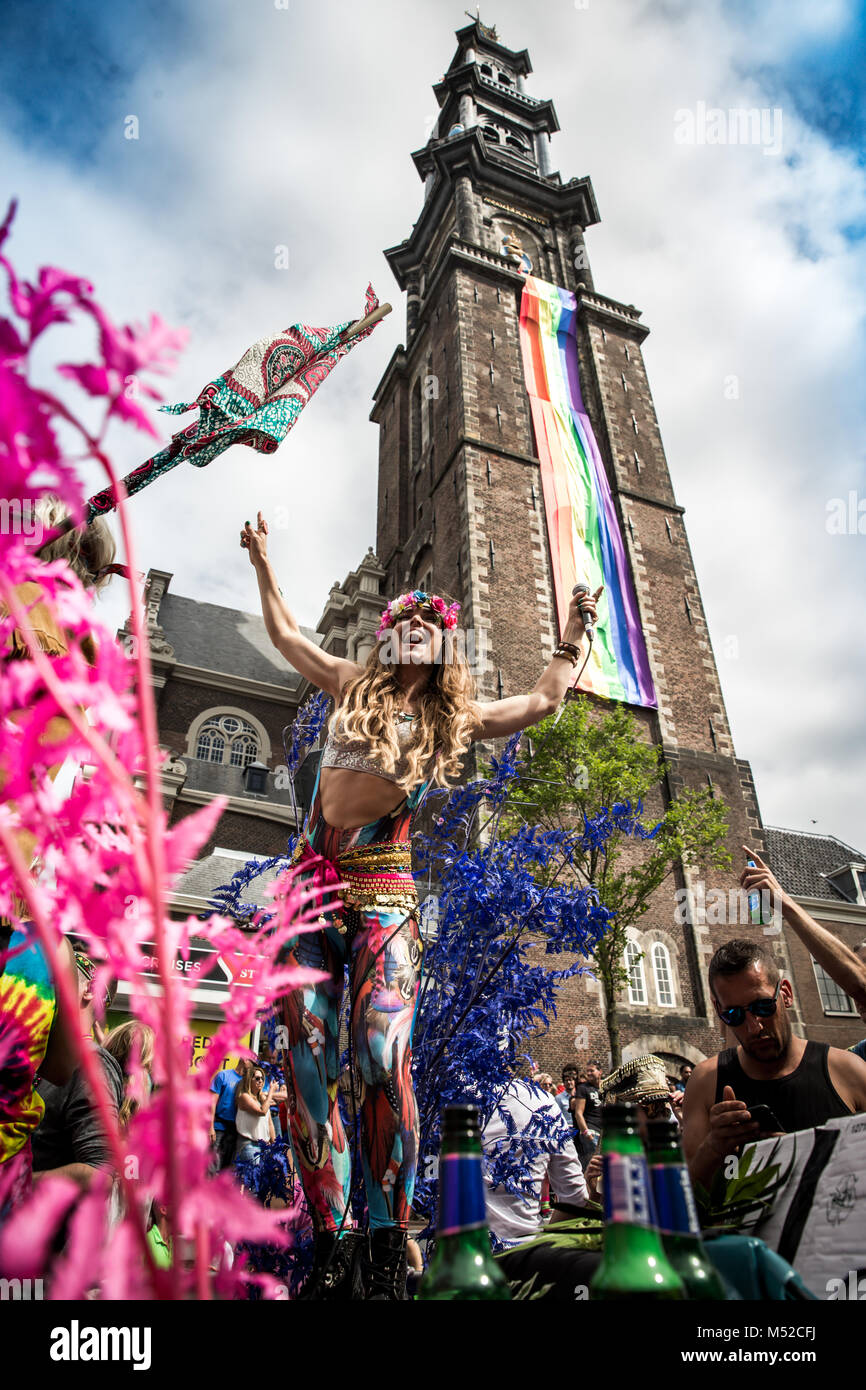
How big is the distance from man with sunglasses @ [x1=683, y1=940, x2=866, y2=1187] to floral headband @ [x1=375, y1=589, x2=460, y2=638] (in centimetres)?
137

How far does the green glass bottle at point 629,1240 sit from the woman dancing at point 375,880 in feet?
4.44

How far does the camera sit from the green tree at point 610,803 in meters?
14.4

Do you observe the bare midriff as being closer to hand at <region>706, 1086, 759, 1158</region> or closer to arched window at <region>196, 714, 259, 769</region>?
hand at <region>706, 1086, 759, 1158</region>

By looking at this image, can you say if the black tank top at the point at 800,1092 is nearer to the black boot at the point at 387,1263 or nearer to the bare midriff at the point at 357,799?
the black boot at the point at 387,1263

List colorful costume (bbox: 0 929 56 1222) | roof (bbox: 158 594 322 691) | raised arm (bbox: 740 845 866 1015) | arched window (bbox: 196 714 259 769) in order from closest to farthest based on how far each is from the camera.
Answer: colorful costume (bbox: 0 929 56 1222) < raised arm (bbox: 740 845 866 1015) < arched window (bbox: 196 714 259 769) < roof (bbox: 158 594 322 691)

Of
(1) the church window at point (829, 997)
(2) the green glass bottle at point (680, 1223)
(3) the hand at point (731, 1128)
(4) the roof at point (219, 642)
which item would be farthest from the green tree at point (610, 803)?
(4) the roof at point (219, 642)

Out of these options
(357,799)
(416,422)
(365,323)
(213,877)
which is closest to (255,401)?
(365,323)

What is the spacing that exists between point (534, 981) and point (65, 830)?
3.52m

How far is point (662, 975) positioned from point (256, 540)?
1726 centimetres

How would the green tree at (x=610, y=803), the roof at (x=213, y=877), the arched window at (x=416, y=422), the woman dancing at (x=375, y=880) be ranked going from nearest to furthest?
the woman dancing at (x=375, y=880) → the green tree at (x=610, y=803) → the roof at (x=213, y=877) → the arched window at (x=416, y=422)

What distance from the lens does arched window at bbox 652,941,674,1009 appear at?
17.2m

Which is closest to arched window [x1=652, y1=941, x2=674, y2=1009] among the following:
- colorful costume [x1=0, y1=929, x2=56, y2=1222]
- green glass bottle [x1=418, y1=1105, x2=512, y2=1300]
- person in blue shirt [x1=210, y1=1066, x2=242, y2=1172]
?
person in blue shirt [x1=210, y1=1066, x2=242, y2=1172]
